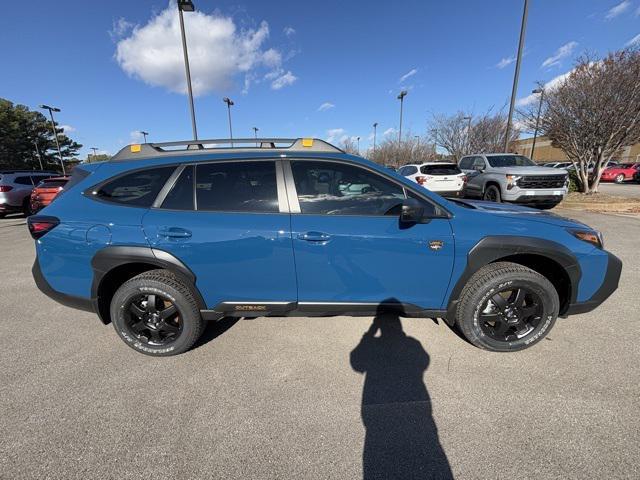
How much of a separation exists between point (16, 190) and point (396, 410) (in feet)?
46.3

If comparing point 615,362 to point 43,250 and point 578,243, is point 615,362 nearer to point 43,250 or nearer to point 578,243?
point 578,243

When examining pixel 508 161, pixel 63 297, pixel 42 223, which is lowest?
pixel 63 297

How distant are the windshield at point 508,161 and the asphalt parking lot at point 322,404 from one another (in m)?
8.21

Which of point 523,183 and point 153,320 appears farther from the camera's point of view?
point 523,183

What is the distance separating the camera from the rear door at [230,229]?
234 centimetres

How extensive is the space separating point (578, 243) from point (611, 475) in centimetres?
161

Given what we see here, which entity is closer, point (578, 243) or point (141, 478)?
point (141, 478)

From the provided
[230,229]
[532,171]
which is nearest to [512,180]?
[532,171]

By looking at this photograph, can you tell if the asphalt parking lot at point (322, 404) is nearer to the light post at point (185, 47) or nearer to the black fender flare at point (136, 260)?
the black fender flare at point (136, 260)

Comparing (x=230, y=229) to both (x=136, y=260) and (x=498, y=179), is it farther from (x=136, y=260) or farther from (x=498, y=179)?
(x=498, y=179)

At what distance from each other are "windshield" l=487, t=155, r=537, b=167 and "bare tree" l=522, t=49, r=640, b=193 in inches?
127

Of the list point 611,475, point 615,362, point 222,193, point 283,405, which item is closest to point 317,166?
point 222,193

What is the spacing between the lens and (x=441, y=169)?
10.6 meters

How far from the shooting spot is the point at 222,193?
2475mm
